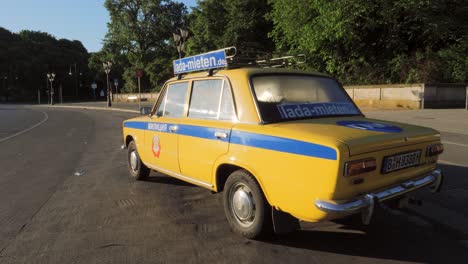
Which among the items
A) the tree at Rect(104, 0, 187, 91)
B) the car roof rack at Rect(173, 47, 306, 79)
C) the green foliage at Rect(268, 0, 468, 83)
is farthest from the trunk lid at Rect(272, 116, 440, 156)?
the tree at Rect(104, 0, 187, 91)

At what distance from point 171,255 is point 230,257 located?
59 cm

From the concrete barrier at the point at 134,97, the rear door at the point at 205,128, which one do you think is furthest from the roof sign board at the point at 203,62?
the concrete barrier at the point at 134,97

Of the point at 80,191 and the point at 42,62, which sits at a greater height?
the point at 42,62

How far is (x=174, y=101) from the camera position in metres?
5.68

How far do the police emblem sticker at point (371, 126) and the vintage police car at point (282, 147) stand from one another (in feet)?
0.04

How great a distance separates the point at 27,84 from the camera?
95750 mm

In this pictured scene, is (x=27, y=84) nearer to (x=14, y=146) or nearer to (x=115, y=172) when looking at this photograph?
(x=14, y=146)

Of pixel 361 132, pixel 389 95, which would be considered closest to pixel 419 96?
pixel 389 95

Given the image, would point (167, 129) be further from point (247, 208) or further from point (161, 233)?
point (247, 208)

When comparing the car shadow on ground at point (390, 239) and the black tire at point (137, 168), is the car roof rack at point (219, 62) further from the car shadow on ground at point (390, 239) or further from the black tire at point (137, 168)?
the car shadow on ground at point (390, 239)

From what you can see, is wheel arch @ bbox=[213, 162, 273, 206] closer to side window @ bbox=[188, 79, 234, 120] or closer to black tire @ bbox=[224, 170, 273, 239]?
black tire @ bbox=[224, 170, 273, 239]

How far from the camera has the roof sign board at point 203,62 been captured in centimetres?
483

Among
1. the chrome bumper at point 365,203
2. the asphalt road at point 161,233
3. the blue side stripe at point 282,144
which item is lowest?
the asphalt road at point 161,233

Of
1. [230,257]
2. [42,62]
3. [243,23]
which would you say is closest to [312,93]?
[230,257]
